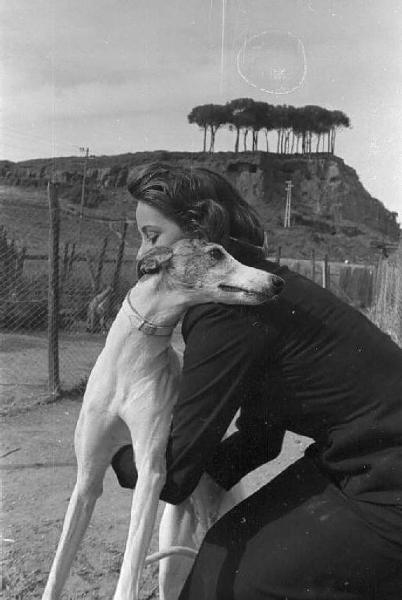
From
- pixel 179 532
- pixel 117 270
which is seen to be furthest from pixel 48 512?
pixel 117 270

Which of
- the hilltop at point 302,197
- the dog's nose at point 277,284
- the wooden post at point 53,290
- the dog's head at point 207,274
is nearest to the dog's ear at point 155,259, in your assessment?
the dog's head at point 207,274

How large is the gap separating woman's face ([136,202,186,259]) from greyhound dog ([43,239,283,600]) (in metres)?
0.04

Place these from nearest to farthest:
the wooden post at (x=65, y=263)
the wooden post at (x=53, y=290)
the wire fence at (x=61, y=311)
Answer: the wooden post at (x=53, y=290), the wire fence at (x=61, y=311), the wooden post at (x=65, y=263)

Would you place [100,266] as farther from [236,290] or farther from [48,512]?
[236,290]

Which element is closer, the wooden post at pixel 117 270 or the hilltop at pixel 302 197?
the wooden post at pixel 117 270

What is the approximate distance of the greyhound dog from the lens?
1822 mm

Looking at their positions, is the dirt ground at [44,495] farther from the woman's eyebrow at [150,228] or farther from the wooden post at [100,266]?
the wooden post at [100,266]

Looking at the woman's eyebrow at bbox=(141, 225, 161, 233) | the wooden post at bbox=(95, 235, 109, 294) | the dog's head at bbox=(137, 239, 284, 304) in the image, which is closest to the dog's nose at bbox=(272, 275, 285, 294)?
the dog's head at bbox=(137, 239, 284, 304)

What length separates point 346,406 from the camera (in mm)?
1838

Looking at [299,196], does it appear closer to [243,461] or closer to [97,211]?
[97,211]

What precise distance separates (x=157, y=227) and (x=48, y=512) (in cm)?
238

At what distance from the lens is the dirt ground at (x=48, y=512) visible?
3.04 m

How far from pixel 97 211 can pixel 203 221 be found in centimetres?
1555

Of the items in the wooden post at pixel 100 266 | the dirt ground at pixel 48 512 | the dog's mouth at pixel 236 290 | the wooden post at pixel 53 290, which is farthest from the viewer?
the wooden post at pixel 100 266
